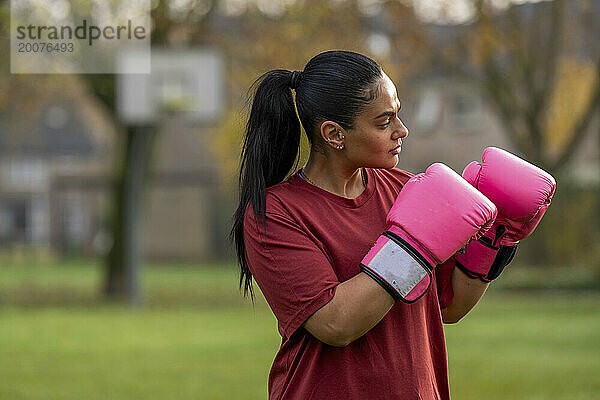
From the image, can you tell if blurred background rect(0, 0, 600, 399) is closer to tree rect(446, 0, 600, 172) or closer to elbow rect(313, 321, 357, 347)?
tree rect(446, 0, 600, 172)

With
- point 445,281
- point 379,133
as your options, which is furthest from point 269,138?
point 445,281

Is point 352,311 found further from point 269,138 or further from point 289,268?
point 269,138

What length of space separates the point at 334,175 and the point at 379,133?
0.48ft

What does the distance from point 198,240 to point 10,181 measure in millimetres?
11331

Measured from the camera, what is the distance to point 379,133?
204 centimetres

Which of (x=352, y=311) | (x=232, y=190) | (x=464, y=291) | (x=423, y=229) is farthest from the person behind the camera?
(x=232, y=190)

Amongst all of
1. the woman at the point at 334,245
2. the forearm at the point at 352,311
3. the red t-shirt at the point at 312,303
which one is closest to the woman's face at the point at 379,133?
the woman at the point at 334,245

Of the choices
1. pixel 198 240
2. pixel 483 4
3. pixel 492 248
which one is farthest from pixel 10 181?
pixel 492 248

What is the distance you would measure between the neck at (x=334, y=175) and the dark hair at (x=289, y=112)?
35mm

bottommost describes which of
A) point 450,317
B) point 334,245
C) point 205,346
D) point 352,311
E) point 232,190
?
point 205,346

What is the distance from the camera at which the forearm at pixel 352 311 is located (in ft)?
6.27

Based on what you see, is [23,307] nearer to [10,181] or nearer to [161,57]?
[161,57]

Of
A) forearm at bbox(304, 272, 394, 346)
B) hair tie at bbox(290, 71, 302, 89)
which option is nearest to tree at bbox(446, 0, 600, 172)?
hair tie at bbox(290, 71, 302, 89)

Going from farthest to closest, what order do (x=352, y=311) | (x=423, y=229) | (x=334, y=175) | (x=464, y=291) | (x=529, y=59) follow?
(x=529, y=59)
(x=464, y=291)
(x=334, y=175)
(x=423, y=229)
(x=352, y=311)
